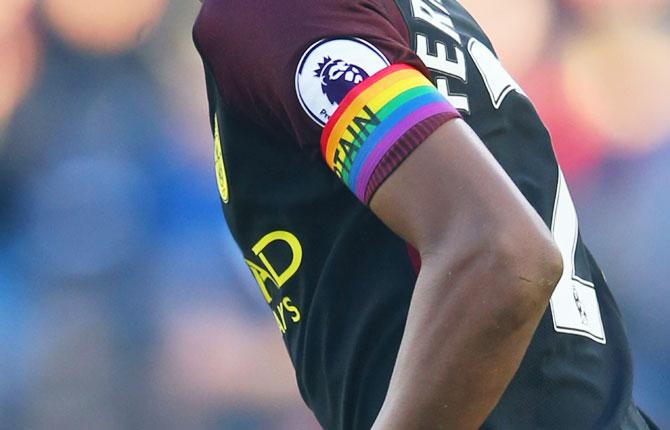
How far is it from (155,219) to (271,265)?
188 cm

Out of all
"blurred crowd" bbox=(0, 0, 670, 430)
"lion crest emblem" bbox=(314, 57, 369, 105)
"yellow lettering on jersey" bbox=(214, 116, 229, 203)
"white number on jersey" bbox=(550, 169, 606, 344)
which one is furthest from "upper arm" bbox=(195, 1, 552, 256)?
"blurred crowd" bbox=(0, 0, 670, 430)

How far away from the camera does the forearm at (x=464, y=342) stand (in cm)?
83

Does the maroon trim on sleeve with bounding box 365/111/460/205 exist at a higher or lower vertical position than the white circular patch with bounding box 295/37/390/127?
lower

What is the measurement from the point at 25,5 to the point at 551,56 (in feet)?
4.87

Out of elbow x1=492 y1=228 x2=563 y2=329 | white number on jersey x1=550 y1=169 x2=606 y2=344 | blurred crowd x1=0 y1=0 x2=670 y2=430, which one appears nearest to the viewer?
elbow x1=492 y1=228 x2=563 y2=329

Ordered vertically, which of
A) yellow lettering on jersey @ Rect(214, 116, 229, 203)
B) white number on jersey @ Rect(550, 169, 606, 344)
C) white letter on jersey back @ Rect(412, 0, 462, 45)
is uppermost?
white letter on jersey back @ Rect(412, 0, 462, 45)

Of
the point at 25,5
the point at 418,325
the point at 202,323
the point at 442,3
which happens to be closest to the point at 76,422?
the point at 202,323

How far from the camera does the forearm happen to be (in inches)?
32.6

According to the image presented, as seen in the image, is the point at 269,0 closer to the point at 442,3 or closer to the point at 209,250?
the point at 442,3

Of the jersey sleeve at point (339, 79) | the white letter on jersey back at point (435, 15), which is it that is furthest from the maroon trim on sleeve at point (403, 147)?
the white letter on jersey back at point (435, 15)

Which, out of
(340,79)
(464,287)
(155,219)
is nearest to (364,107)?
(340,79)

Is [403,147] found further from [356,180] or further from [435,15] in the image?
[435,15]

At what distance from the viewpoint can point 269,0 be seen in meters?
0.95

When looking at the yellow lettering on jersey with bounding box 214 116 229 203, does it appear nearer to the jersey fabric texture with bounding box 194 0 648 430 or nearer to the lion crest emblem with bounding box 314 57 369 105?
the jersey fabric texture with bounding box 194 0 648 430
